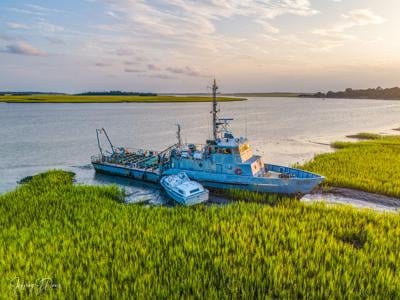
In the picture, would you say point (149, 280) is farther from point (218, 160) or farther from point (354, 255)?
point (218, 160)

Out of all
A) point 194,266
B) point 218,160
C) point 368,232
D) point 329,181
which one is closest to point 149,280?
point 194,266

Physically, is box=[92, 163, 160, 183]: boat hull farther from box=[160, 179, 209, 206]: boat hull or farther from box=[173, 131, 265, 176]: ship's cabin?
box=[160, 179, 209, 206]: boat hull

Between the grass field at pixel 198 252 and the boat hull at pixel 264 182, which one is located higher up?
the boat hull at pixel 264 182

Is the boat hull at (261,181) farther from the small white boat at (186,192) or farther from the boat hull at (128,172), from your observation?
the small white boat at (186,192)

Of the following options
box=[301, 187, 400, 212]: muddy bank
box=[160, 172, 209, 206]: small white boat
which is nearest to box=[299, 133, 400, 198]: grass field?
box=[301, 187, 400, 212]: muddy bank

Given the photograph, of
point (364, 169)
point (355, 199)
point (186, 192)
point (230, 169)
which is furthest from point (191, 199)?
point (364, 169)

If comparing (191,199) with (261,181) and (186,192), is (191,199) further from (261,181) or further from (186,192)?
(261,181)
